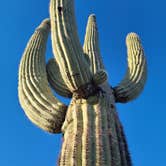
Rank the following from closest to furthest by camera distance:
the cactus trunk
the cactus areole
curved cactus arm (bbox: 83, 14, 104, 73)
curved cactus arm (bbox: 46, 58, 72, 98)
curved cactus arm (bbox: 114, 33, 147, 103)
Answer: the cactus trunk → the cactus areole → curved cactus arm (bbox: 46, 58, 72, 98) → curved cactus arm (bbox: 114, 33, 147, 103) → curved cactus arm (bbox: 83, 14, 104, 73)

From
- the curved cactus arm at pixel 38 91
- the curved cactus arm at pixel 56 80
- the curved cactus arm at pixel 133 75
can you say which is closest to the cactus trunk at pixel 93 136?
the curved cactus arm at pixel 38 91

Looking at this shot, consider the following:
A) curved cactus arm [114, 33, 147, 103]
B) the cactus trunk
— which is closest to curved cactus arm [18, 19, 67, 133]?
the cactus trunk

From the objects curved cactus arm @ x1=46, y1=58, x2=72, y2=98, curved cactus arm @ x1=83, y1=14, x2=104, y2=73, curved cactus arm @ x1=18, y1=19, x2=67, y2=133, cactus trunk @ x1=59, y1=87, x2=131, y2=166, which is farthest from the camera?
curved cactus arm @ x1=83, y1=14, x2=104, y2=73

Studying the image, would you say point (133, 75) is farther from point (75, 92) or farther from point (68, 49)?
point (68, 49)

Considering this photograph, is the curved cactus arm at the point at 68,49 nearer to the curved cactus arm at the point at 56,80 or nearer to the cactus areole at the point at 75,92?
the cactus areole at the point at 75,92

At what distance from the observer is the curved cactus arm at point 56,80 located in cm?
543

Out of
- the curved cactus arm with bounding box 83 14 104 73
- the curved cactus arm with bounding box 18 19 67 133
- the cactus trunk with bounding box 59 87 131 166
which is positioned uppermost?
the curved cactus arm with bounding box 83 14 104 73

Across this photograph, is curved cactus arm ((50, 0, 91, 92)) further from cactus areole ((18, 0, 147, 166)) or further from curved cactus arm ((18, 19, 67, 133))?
curved cactus arm ((18, 19, 67, 133))

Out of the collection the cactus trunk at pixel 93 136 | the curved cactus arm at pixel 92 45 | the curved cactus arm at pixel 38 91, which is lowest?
the cactus trunk at pixel 93 136

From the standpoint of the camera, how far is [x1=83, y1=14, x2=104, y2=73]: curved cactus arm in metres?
6.03

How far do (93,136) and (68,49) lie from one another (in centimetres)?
110

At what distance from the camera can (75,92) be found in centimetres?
500

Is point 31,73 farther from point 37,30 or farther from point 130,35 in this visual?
point 130,35

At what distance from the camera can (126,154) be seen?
14.7 ft
